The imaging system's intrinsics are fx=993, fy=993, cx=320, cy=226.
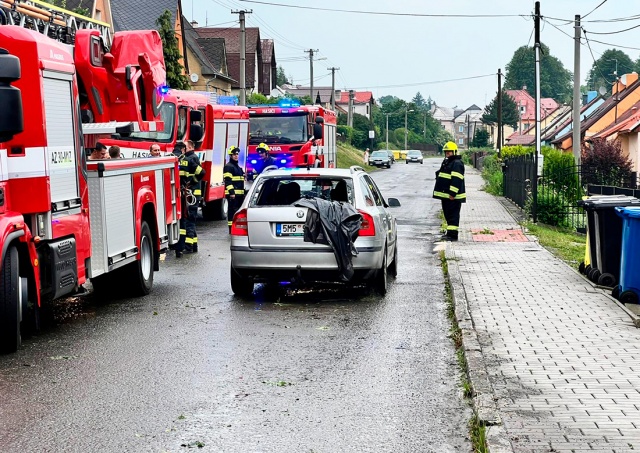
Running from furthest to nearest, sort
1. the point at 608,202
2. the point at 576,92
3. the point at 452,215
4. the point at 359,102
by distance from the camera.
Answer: the point at 359,102
the point at 576,92
the point at 452,215
the point at 608,202

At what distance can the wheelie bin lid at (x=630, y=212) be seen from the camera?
10.6 m

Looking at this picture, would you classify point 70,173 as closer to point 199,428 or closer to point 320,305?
point 320,305

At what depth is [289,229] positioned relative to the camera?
438 inches

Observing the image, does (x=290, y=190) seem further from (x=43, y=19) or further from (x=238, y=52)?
(x=238, y=52)

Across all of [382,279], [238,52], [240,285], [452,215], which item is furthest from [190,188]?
[238,52]

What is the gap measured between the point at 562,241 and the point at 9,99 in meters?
14.3

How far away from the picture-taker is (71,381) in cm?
729

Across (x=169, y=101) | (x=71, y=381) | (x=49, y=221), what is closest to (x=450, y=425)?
(x=71, y=381)

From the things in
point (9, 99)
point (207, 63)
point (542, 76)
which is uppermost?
point (542, 76)

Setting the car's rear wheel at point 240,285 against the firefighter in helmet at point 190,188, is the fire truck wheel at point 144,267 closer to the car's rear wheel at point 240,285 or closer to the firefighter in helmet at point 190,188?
the car's rear wheel at point 240,285

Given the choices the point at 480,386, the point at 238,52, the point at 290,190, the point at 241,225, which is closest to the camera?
the point at 480,386

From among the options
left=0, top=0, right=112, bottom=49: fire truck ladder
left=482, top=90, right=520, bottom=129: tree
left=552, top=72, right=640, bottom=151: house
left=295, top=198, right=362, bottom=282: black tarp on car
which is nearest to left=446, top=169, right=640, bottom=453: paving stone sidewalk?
left=295, top=198, right=362, bottom=282: black tarp on car

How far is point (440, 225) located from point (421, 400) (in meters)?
16.4

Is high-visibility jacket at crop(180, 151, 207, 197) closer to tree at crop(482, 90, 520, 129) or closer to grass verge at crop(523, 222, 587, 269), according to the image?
grass verge at crop(523, 222, 587, 269)
